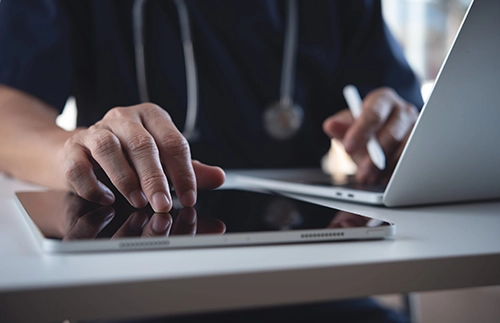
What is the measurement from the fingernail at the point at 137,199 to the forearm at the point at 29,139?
21cm

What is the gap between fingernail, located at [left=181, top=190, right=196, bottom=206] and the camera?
1.37 ft

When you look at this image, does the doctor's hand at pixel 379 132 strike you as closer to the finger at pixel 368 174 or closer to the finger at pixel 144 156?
the finger at pixel 368 174

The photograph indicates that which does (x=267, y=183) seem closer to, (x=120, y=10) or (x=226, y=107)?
(x=226, y=107)

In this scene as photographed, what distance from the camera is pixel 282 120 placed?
3.28 feet

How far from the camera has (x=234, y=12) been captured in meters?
0.99

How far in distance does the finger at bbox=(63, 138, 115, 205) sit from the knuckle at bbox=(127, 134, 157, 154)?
0.05m

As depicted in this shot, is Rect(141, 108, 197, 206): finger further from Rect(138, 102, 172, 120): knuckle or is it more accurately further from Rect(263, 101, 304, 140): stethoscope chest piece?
Rect(263, 101, 304, 140): stethoscope chest piece

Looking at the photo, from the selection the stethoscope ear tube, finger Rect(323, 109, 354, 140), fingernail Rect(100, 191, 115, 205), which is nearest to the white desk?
fingernail Rect(100, 191, 115, 205)

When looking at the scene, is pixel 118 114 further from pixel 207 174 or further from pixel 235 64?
pixel 235 64

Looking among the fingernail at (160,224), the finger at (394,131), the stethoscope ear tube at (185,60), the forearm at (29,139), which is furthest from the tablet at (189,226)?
the stethoscope ear tube at (185,60)

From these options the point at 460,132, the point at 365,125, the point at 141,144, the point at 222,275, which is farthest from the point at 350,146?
the point at 222,275

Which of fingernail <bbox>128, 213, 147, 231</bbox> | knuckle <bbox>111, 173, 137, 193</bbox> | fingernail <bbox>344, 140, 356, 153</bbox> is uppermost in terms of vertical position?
knuckle <bbox>111, 173, 137, 193</bbox>

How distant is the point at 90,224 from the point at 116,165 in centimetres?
8

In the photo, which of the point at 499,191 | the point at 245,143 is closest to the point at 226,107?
the point at 245,143
